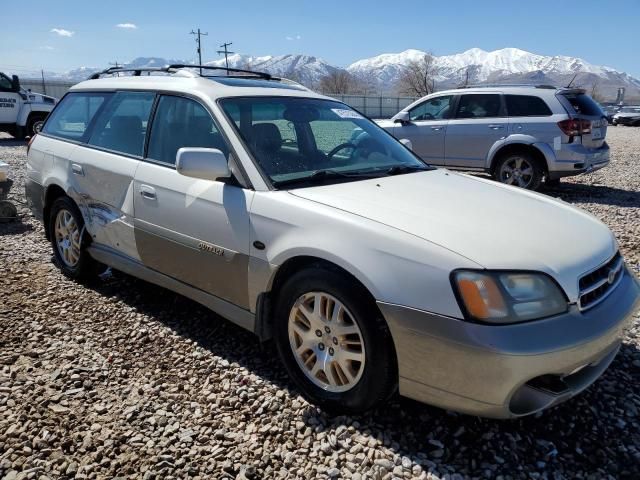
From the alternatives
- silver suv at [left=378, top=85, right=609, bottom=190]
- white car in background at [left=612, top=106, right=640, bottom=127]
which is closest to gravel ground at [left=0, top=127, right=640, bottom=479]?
silver suv at [left=378, top=85, right=609, bottom=190]

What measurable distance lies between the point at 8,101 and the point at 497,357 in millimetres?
19218

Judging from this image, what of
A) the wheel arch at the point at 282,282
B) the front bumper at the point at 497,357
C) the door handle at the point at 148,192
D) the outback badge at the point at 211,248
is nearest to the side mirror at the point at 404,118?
the door handle at the point at 148,192

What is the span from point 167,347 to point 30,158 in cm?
263

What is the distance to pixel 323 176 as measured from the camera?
118 inches

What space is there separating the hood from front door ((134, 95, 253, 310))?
46 centimetres

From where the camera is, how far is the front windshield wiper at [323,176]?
288cm

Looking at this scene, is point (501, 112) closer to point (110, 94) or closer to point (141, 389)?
point (110, 94)

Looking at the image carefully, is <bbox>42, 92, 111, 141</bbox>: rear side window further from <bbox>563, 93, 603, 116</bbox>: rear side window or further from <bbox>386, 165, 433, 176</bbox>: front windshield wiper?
<bbox>563, 93, 603, 116</bbox>: rear side window

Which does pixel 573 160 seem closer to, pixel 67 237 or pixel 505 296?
pixel 505 296

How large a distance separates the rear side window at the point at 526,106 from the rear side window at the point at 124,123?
660 centimetres

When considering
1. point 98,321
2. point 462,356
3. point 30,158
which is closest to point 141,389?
point 98,321

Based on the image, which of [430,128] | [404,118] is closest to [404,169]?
[430,128]

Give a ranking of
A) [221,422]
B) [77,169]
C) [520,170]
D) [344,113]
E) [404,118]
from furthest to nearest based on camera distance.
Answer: [404,118] → [520,170] → [77,169] → [344,113] → [221,422]

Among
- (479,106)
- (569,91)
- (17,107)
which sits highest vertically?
(17,107)
